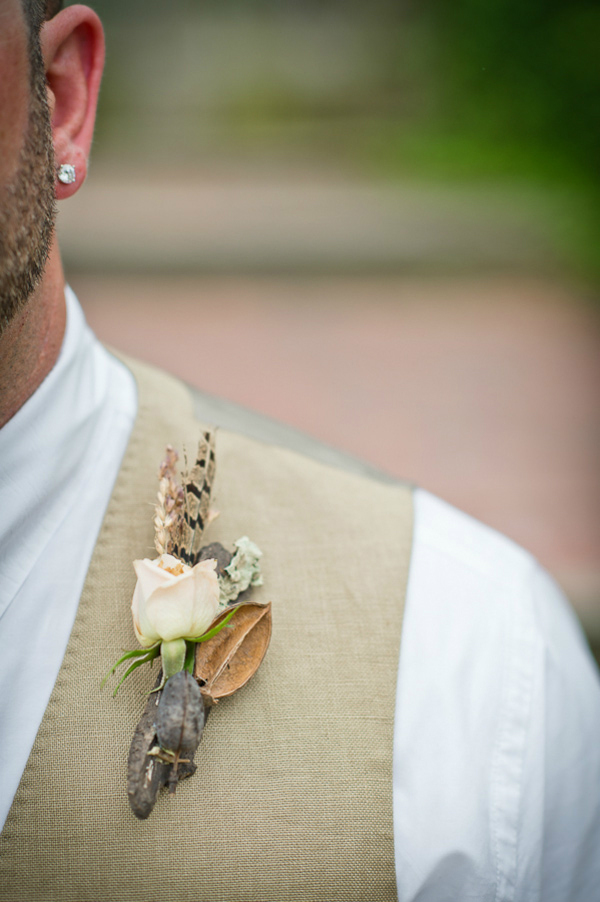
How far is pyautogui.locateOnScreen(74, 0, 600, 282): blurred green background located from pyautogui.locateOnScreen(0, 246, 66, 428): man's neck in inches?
150

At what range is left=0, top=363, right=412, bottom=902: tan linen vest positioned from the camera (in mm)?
474

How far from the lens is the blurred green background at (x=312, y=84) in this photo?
13.6ft

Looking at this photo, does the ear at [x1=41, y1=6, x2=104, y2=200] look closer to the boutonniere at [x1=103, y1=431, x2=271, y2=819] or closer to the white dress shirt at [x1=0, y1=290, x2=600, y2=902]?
the white dress shirt at [x1=0, y1=290, x2=600, y2=902]

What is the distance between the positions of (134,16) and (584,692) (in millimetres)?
5038

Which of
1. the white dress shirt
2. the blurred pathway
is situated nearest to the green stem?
the white dress shirt

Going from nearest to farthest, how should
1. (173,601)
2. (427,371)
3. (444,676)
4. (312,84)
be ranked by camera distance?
(173,601) → (444,676) → (427,371) → (312,84)

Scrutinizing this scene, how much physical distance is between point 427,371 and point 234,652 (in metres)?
2.48

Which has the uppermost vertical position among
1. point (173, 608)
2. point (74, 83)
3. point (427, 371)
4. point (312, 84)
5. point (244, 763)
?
point (74, 83)

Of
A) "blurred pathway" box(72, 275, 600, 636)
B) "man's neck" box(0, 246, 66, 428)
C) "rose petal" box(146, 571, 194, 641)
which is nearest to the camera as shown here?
"rose petal" box(146, 571, 194, 641)

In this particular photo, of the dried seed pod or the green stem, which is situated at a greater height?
the green stem

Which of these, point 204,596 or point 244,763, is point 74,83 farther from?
point 244,763

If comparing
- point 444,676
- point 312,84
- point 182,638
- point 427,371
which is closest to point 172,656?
point 182,638

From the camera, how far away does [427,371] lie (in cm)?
287

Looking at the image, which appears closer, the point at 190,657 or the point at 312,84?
the point at 190,657
